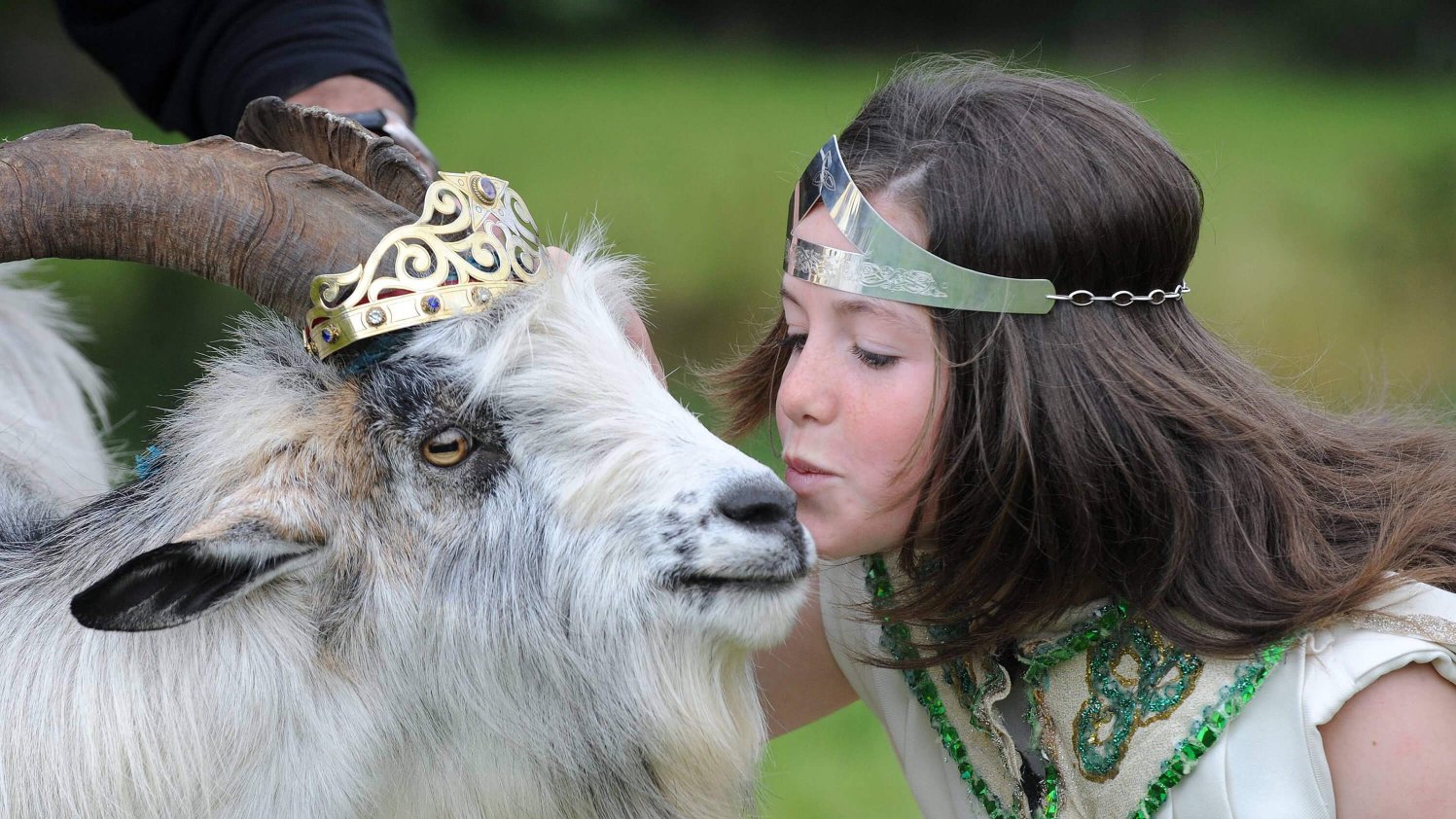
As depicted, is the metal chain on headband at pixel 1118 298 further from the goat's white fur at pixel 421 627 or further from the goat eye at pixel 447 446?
the goat eye at pixel 447 446

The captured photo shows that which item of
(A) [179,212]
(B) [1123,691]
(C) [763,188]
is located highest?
(A) [179,212]

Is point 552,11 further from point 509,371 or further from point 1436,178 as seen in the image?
point 509,371

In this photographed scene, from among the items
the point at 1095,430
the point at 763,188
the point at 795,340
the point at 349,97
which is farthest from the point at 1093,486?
the point at 763,188

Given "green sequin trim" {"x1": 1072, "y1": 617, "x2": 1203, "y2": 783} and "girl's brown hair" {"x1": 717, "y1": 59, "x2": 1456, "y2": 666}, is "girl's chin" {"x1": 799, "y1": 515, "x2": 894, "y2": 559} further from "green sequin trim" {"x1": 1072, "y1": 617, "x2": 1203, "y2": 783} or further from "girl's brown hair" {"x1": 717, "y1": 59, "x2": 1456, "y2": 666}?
"green sequin trim" {"x1": 1072, "y1": 617, "x2": 1203, "y2": 783}

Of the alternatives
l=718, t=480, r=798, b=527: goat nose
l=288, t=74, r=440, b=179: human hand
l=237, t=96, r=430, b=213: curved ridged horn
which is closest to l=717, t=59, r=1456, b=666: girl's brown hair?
l=718, t=480, r=798, b=527: goat nose

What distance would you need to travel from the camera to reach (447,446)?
2.02m

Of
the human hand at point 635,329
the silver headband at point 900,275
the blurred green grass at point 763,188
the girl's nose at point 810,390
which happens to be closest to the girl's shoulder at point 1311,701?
the silver headband at point 900,275

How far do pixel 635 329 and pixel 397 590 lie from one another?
66 centimetres

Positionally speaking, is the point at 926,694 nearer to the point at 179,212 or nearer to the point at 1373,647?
the point at 1373,647

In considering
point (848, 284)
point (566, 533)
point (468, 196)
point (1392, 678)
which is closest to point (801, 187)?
point (848, 284)

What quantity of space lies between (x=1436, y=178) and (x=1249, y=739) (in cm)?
928

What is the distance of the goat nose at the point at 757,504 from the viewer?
1861 mm

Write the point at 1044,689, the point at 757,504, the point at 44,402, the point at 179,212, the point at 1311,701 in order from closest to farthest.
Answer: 1. the point at 757,504
2. the point at 179,212
3. the point at 1311,701
4. the point at 1044,689
5. the point at 44,402

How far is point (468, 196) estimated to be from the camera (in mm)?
2115
